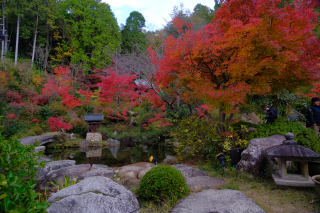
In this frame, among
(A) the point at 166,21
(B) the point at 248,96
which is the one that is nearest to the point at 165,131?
(B) the point at 248,96

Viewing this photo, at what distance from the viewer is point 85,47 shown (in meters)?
18.9

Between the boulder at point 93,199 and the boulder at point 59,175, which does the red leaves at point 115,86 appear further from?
the boulder at point 93,199

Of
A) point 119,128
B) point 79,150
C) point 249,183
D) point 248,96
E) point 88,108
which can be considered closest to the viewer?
point 249,183

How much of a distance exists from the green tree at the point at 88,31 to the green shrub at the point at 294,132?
51.4 ft

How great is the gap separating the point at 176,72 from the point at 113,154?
5414 mm

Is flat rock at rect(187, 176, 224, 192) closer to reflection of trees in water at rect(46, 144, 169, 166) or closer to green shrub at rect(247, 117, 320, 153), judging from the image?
green shrub at rect(247, 117, 320, 153)

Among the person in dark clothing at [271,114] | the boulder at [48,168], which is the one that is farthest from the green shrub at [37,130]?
the person in dark clothing at [271,114]

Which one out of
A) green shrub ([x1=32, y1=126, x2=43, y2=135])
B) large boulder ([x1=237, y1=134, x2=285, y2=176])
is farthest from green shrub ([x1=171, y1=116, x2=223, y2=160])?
green shrub ([x1=32, y1=126, x2=43, y2=135])

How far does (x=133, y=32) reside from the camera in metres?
22.6

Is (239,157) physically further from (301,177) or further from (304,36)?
(304,36)

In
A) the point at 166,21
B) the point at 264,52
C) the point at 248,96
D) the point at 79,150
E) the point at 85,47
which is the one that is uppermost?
the point at 166,21

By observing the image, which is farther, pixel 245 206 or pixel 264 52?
pixel 264 52

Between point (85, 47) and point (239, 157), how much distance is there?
59.9ft

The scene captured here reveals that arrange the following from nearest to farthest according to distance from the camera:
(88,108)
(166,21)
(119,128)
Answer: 1. (119,128)
2. (88,108)
3. (166,21)
